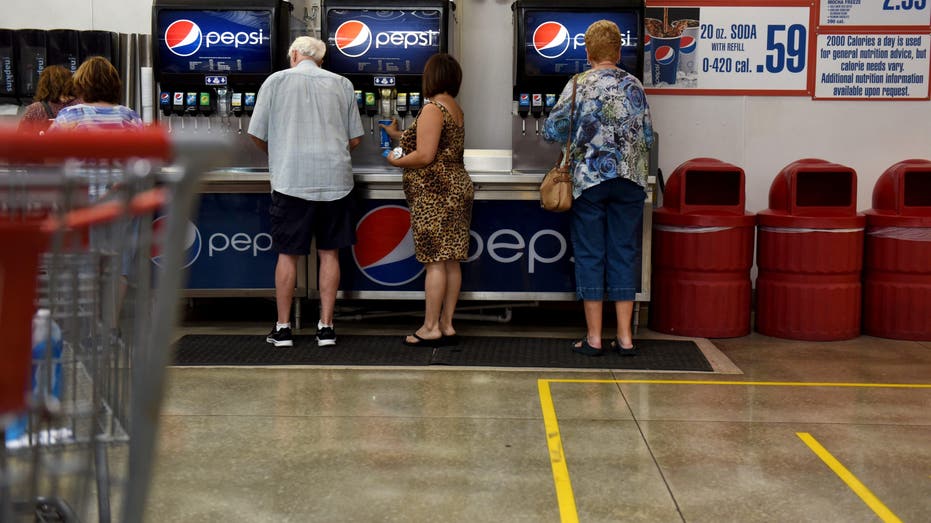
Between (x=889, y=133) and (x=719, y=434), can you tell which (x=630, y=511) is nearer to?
(x=719, y=434)

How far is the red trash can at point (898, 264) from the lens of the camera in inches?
219

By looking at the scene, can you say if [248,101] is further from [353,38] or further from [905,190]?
[905,190]

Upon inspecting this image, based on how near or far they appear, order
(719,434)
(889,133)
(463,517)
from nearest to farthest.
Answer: (463,517) → (719,434) → (889,133)

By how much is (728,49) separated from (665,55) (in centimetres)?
A: 44

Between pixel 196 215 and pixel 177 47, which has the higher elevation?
pixel 177 47

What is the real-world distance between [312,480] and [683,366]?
2.32m

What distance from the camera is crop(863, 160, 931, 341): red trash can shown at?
557 cm

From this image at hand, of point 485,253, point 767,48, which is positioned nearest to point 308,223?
point 485,253

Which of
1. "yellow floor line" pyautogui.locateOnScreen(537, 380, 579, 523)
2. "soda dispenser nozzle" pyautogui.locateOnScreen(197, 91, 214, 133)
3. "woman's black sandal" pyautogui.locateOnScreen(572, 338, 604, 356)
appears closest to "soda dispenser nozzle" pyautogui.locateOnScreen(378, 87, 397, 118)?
"soda dispenser nozzle" pyautogui.locateOnScreen(197, 91, 214, 133)

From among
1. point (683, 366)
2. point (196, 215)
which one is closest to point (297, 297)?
point (196, 215)

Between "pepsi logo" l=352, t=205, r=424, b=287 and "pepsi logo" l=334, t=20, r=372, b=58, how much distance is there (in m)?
0.96

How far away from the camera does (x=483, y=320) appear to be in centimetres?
606

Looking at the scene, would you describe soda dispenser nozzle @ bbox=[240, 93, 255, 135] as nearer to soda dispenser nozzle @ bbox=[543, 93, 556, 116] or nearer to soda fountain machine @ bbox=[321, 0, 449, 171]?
soda fountain machine @ bbox=[321, 0, 449, 171]

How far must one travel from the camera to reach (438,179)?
505 cm
